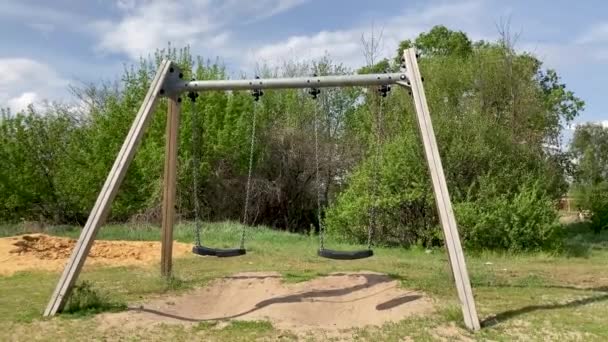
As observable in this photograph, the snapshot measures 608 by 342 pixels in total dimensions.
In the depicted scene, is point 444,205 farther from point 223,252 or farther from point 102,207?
point 102,207

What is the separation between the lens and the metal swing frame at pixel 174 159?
21.0 ft

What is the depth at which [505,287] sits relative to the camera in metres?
8.53

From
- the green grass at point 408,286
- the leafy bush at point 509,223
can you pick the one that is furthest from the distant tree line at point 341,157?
the green grass at point 408,286

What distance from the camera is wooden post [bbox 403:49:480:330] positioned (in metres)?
6.18

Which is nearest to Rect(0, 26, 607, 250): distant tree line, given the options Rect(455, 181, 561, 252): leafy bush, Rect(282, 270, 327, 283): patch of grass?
Rect(455, 181, 561, 252): leafy bush

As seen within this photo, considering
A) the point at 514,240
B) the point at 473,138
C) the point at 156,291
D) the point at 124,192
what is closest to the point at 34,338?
the point at 156,291

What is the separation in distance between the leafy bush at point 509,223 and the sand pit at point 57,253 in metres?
7.20

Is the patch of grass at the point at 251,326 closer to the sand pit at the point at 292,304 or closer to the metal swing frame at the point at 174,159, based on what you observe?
the sand pit at the point at 292,304

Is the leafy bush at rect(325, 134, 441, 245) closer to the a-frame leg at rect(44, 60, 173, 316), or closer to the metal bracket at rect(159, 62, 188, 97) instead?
the metal bracket at rect(159, 62, 188, 97)

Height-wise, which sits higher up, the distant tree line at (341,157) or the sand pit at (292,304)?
the distant tree line at (341,157)

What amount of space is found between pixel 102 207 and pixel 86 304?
115cm

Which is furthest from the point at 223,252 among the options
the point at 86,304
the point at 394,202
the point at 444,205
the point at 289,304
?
the point at 394,202

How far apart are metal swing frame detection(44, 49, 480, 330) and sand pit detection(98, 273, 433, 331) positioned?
2.31 feet

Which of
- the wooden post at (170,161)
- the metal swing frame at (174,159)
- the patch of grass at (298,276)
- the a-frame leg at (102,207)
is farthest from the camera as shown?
the patch of grass at (298,276)
